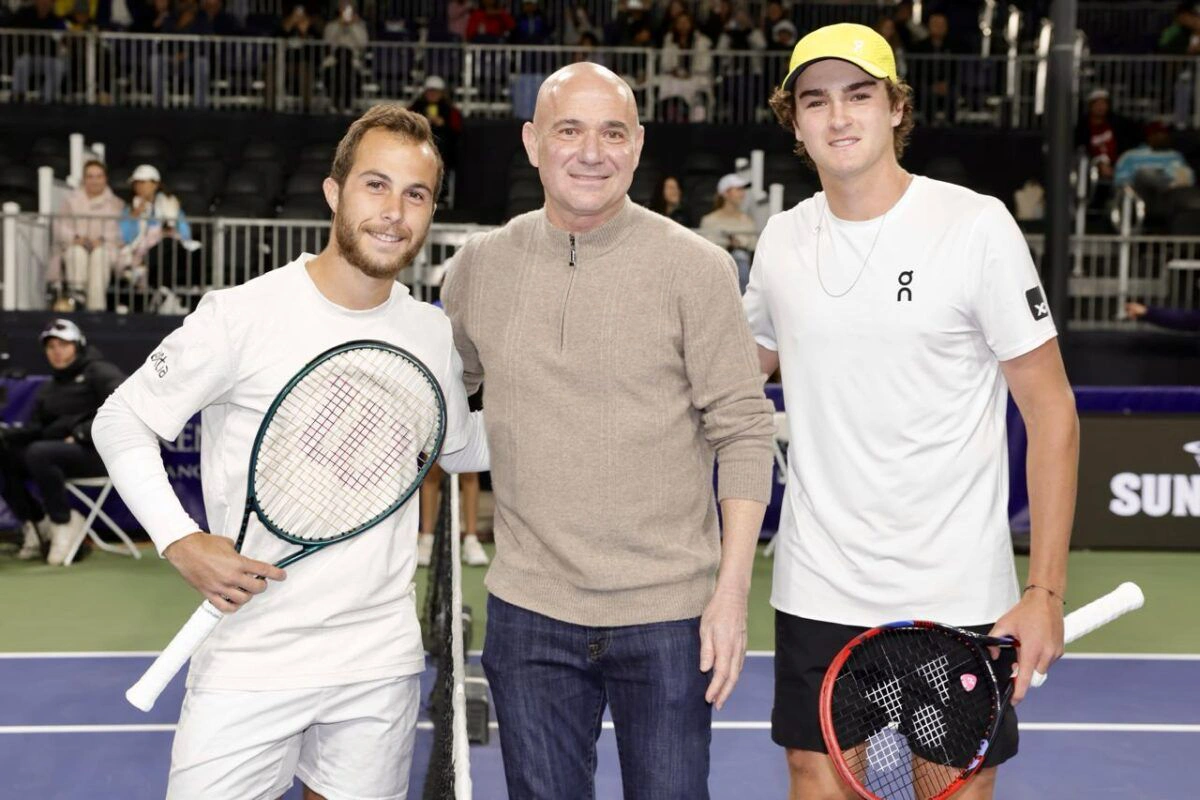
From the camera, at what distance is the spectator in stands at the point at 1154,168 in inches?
646

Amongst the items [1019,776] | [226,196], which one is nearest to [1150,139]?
[226,196]

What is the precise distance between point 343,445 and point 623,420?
58 centimetres

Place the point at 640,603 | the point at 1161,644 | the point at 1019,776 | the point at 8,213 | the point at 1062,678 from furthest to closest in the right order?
the point at 8,213
the point at 1161,644
the point at 1062,678
the point at 1019,776
the point at 640,603

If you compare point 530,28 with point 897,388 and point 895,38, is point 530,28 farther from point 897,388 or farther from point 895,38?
point 897,388

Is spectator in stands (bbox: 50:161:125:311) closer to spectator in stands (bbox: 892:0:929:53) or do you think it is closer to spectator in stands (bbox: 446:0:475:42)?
spectator in stands (bbox: 446:0:475:42)

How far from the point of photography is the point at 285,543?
3254mm

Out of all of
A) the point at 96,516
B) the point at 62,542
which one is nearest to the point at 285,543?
the point at 62,542

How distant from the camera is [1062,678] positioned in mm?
7598

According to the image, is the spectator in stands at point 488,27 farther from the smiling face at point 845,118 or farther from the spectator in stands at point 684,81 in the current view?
the smiling face at point 845,118

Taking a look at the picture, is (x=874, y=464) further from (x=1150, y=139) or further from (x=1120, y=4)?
(x=1120, y=4)

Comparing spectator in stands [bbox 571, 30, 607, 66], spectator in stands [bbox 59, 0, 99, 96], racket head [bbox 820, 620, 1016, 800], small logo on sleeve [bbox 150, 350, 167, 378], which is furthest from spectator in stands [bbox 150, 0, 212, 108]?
racket head [bbox 820, 620, 1016, 800]

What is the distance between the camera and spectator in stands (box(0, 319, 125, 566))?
1027 centimetres

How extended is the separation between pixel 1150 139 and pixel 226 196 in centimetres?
950

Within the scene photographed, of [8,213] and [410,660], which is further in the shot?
[8,213]
